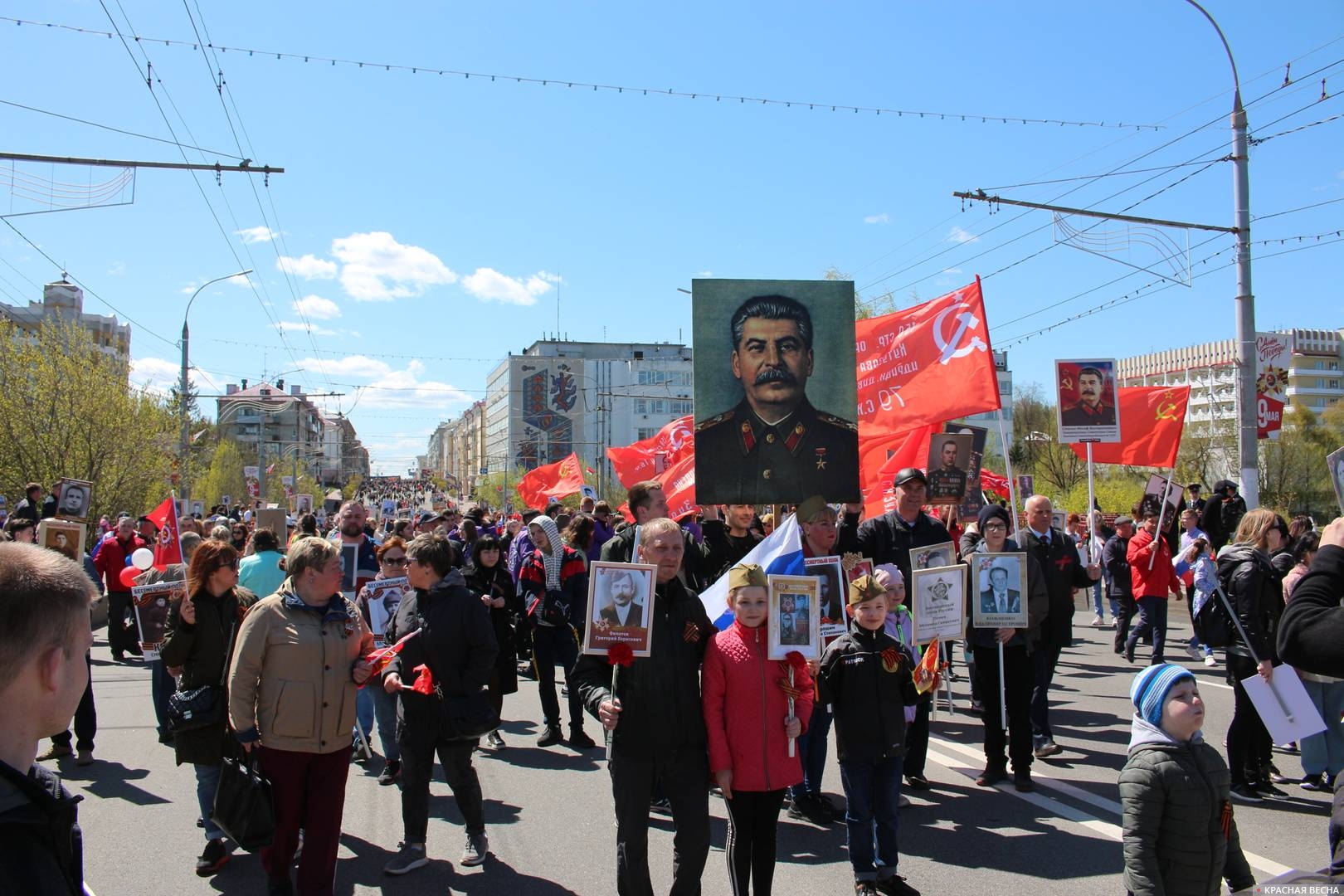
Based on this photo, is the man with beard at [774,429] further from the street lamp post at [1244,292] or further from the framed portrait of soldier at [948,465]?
the street lamp post at [1244,292]

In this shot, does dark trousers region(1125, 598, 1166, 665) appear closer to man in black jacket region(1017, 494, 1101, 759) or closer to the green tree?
man in black jacket region(1017, 494, 1101, 759)

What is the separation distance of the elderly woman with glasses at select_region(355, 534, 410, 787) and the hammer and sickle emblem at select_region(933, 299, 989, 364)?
555 centimetres

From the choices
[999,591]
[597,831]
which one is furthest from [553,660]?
[999,591]

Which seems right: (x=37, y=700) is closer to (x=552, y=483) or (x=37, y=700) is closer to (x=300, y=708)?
(x=300, y=708)

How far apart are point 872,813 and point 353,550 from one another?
20.3 ft

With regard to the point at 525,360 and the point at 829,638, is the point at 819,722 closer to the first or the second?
the point at 829,638

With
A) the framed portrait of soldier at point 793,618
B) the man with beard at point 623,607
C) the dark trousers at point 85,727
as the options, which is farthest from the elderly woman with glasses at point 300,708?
the dark trousers at point 85,727

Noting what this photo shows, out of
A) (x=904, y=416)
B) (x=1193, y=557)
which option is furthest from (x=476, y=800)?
(x=1193, y=557)

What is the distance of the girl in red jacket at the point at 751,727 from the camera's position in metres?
4.26

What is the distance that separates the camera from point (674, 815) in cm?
418

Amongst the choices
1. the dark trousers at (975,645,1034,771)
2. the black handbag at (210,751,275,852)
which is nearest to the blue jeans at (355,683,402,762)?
the black handbag at (210,751,275,852)

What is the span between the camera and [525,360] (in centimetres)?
12338

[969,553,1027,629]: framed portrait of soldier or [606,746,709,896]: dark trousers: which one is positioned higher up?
[969,553,1027,629]: framed portrait of soldier

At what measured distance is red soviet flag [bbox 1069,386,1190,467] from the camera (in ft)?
50.1
